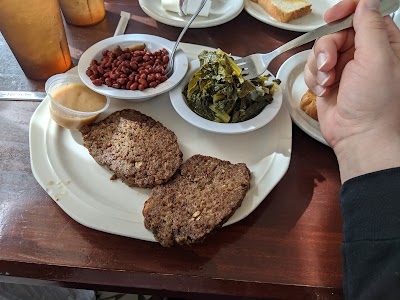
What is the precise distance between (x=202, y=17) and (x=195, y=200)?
3.14 ft

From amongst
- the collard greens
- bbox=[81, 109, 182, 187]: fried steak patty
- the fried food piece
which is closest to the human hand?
the fried food piece

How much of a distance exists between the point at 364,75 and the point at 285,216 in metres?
0.42

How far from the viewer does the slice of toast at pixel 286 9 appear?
167cm

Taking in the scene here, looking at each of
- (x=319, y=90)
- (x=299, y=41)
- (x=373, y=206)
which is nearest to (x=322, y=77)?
(x=319, y=90)

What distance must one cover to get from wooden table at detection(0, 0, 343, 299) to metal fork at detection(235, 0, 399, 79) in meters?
0.37

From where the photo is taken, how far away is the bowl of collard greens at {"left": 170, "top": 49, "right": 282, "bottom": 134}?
124cm

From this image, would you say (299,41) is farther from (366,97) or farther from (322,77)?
(366,97)

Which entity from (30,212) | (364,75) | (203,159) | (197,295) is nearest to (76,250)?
(30,212)

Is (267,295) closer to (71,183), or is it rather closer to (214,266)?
(214,266)

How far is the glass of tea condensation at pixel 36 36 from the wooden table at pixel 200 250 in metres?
0.37

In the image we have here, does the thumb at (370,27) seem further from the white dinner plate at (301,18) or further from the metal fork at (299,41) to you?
the white dinner plate at (301,18)

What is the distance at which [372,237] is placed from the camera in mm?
821

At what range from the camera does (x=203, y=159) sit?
45.5 inches

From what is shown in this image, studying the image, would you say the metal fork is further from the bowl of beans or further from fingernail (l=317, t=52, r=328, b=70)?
the bowl of beans
